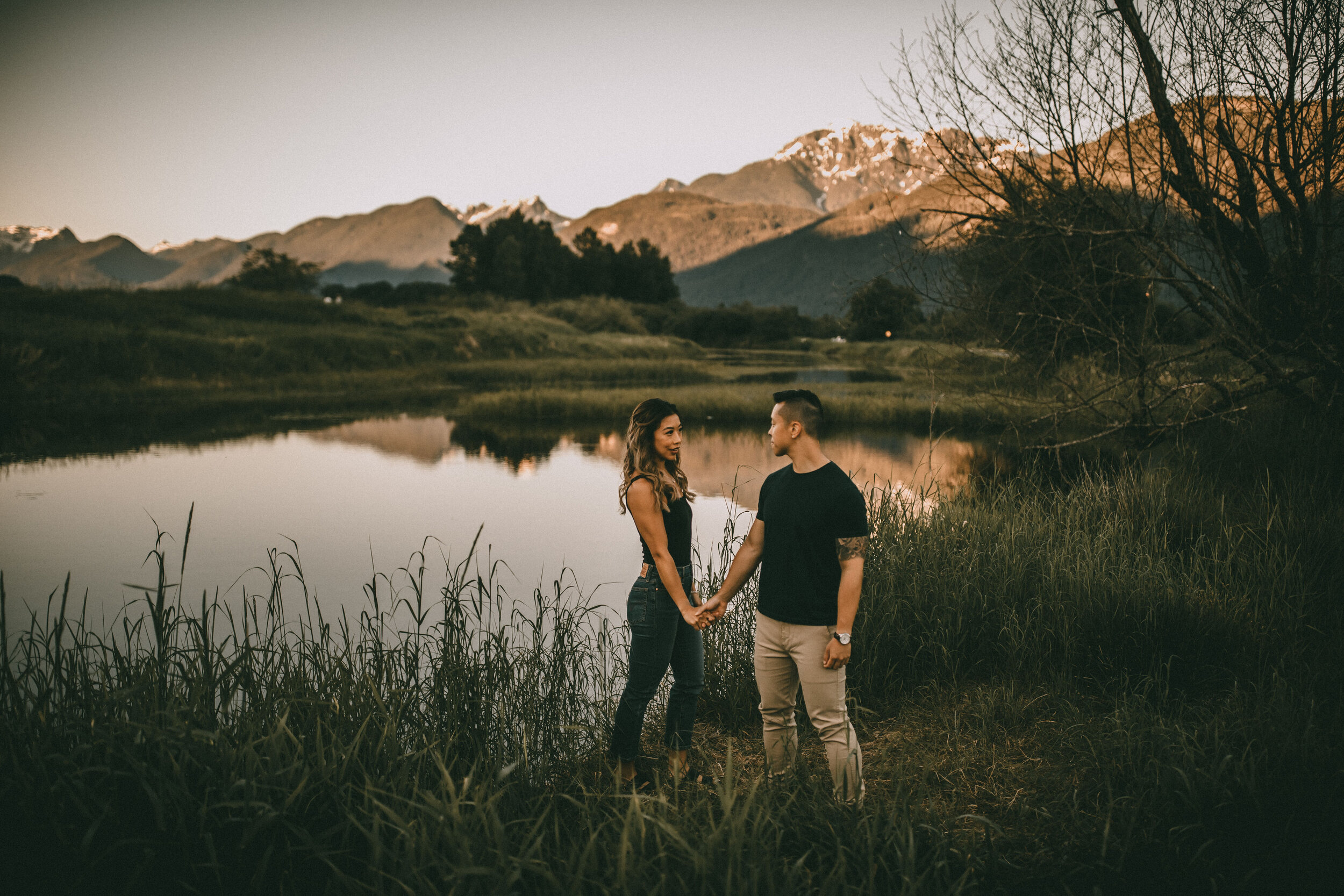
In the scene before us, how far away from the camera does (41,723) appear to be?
3252mm

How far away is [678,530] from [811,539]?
91 centimetres

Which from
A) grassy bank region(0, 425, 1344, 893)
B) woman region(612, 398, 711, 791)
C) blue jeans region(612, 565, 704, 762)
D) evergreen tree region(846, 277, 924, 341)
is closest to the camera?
grassy bank region(0, 425, 1344, 893)

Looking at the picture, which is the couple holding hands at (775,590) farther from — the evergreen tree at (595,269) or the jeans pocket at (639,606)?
the evergreen tree at (595,269)

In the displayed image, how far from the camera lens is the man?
329cm

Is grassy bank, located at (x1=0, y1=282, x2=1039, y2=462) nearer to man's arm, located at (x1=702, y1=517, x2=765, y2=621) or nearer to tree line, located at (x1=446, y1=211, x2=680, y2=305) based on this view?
man's arm, located at (x1=702, y1=517, x2=765, y2=621)

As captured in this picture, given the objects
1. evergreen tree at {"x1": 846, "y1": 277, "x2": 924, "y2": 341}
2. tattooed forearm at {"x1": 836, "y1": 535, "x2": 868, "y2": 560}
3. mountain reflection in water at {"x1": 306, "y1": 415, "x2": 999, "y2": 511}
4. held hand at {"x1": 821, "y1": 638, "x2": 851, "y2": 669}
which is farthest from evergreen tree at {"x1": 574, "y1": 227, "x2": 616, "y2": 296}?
held hand at {"x1": 821, "y1": 638, "x2": 851, "y2": 669}

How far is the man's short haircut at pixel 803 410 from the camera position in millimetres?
3391

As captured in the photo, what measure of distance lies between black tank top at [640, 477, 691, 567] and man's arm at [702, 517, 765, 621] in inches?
14.3

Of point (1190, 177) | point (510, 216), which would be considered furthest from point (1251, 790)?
point (510, 216)

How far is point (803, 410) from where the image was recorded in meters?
3.40

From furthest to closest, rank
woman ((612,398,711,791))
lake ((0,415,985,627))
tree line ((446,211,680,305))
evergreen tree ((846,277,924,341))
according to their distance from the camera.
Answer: tree line ((446,211,680,305)) < lake ((0,415,985,627)) < evergreen tree ((846,277,924,341)) < woman ((612,398,711,791))

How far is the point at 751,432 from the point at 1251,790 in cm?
1989

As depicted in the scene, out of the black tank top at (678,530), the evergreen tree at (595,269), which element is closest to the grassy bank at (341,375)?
the black tank top at (678,530)

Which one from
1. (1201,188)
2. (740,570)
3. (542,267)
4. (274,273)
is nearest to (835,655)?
(740,570)
